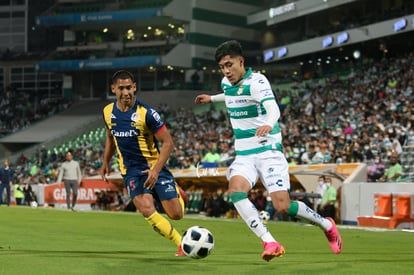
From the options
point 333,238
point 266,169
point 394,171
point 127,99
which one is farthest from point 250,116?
point 394,171

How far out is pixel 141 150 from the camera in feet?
35.1

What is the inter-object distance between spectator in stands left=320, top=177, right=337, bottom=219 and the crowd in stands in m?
1.83

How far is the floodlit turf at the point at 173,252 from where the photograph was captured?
9.30 meters

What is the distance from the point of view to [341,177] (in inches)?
1023

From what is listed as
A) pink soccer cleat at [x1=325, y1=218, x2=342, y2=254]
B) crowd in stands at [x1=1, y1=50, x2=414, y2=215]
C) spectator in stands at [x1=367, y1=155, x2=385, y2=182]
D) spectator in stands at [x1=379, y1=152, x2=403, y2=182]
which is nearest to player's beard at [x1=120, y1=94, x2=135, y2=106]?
pink soccer cleat at [x1=325, y1=218, x2=342, y2=254]

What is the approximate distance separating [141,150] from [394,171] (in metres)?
15.3

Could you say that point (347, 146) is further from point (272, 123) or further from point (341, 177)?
point (272, 123)

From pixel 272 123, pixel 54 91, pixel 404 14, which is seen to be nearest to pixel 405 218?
pixel 272 123

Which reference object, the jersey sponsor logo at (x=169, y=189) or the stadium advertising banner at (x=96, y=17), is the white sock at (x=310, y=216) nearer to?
the jersey sponsor logo at (x=169, y=189)

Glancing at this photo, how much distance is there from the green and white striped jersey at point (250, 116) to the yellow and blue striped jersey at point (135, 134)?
39.1 inches

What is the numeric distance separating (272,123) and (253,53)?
5892 centimetres

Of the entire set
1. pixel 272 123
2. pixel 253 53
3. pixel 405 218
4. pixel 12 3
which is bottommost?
pixel 405 218

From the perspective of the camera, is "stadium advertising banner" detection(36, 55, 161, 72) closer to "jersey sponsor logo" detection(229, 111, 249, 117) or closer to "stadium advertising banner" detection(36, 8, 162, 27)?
"stadium advertising banner" detection(36, 8, 162, 27)

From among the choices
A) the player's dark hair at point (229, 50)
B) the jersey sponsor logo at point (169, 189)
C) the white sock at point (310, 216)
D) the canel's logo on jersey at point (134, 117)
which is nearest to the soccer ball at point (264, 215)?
the white sock at point (310, 216)
